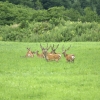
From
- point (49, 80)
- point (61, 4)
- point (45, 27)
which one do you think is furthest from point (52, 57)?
point (61, 4)

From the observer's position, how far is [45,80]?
13.8 meters

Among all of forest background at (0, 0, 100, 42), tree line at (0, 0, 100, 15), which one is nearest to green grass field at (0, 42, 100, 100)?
forest background at (0, 0, 100, 42)

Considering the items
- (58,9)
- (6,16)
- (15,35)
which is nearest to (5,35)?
(15,35)

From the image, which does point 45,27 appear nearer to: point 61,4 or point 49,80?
point 49,80

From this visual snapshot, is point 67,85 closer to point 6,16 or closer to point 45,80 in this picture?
point 45,80

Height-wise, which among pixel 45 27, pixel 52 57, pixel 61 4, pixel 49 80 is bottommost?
pixel 45 27

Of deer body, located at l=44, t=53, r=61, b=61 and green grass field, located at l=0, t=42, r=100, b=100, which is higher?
green grass field, located at l=0, t=42, r=100, b=100

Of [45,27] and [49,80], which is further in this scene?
[45,27]

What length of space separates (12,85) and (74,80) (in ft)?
7.44

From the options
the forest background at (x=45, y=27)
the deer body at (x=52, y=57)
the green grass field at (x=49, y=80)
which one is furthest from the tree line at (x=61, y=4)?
the green grass field at (x=49, y=80)

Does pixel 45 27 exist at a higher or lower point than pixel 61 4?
lower

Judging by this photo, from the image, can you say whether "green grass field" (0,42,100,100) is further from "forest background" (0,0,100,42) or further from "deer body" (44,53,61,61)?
"forest background" (0,0,100,42)

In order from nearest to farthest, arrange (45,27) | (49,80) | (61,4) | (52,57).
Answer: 1. (49,80)
2. (52,57)
3. (45,27)
4. (61,4)

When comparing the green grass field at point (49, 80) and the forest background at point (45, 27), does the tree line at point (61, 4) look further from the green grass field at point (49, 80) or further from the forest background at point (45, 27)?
the green grass field at point (49, 80)
